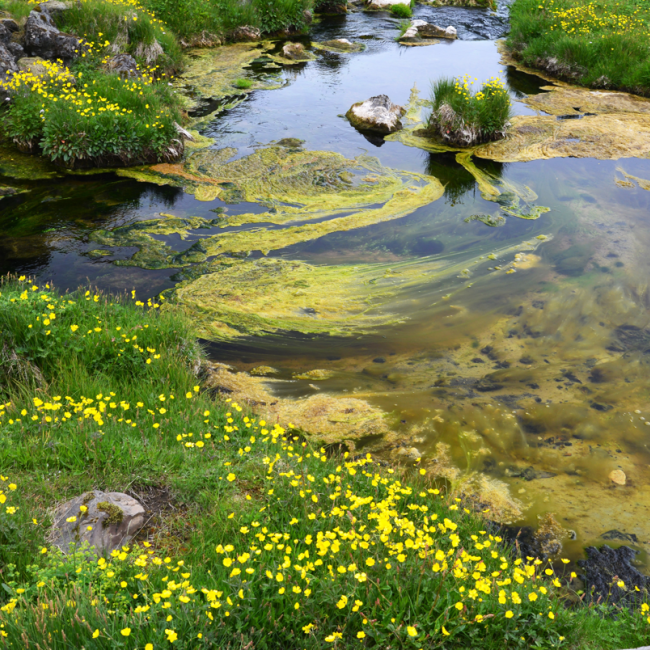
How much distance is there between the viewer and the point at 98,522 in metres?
2.96

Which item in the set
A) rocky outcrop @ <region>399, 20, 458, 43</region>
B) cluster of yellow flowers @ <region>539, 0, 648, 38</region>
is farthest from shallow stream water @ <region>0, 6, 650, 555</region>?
rocky outcrop @ <region>399, 20, 458, 43</region>

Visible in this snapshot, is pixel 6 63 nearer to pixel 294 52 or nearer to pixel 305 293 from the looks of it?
pixel 305 293

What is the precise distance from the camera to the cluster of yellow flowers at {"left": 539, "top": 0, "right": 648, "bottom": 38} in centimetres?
1481

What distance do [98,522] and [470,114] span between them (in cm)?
1062

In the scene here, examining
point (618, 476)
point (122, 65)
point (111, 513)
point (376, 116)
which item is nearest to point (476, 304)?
point (618, 476)

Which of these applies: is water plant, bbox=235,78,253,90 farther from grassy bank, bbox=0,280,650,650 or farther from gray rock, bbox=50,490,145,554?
gray rock, bbox=50,490,145,554

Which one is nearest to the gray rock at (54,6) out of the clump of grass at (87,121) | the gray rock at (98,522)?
the clump of grass at (87,121)

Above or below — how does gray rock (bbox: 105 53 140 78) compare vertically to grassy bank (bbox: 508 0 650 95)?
below

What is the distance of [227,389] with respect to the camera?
510 centimetres

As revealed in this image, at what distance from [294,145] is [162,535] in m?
8.73

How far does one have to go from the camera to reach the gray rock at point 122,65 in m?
11.1

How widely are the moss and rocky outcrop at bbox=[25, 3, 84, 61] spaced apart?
11105mm

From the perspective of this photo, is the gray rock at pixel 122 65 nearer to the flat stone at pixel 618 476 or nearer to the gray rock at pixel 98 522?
the gray rock at pixel 98 522

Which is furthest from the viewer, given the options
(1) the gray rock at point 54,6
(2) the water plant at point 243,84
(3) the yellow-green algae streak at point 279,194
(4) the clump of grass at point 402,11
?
(4) the clump of grass at point 402,11
